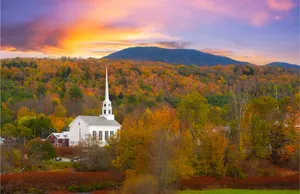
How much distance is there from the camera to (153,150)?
3541 cm

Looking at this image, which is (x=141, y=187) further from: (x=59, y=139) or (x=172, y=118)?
(x=59, y=139)

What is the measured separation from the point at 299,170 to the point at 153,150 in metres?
19.7

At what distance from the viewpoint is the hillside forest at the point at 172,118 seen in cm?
4116

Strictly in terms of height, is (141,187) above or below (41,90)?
below

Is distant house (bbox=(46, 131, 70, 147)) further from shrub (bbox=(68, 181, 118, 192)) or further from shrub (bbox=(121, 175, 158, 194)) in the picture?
shrub (bbox=(121, 175, 158, 194))

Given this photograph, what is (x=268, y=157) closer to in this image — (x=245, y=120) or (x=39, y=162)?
(x=245, y=120)

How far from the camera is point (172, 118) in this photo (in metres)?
53.7

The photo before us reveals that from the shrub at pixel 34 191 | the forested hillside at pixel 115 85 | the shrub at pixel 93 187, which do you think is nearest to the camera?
the shrub at pixel 34 191

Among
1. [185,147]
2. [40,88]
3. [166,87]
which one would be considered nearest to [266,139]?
[185,147]

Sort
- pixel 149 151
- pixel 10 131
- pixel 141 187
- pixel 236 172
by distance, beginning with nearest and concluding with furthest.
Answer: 1. pixel 141 187
2. pixel 149 151
3. pixel 236 172
4. pixel 10 131

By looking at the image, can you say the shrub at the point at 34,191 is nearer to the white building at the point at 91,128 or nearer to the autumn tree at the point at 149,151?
the autumn tree at the point at 149,151

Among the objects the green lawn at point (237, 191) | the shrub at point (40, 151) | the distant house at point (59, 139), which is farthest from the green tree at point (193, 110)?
the distant house at point (59, 139)

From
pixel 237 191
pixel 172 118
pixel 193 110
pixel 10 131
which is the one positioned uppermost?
pixel 193 110

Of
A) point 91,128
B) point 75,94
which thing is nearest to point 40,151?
point 91,128
